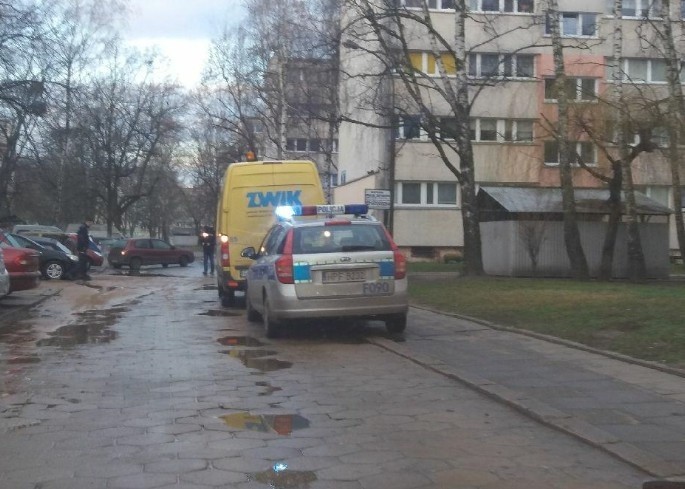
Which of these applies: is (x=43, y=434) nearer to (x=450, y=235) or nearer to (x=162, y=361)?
(x=162, y=361)

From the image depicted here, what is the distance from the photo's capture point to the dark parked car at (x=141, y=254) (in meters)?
41.0

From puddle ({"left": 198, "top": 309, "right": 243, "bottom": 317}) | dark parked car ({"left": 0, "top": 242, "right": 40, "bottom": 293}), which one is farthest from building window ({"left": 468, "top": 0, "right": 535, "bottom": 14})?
dark parked car ({"left": 0, "top": 242, "right": 40, "bottom": 293})

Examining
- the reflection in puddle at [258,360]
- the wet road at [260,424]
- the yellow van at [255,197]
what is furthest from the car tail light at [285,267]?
the yellow van at [255,197]

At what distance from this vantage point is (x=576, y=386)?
8445mm

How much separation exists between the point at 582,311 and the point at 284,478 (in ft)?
30.9

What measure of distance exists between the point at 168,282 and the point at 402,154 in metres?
14.6

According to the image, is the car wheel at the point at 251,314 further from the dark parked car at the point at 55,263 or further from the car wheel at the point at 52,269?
the car wheel at the point at 52,269

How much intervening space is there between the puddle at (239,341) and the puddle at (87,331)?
167 cm

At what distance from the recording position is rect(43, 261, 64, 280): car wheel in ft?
92.6

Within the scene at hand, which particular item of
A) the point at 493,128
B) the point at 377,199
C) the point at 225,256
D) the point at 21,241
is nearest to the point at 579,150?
the point at 377,199

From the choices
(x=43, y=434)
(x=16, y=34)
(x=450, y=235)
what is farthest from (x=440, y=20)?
(x=43, y=434)

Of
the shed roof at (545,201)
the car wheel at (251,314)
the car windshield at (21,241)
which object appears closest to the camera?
the car wheel at (251,314)

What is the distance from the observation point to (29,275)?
17.6 metres

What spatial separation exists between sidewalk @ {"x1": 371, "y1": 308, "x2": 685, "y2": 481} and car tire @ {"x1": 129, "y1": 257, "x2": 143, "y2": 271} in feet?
99.7
